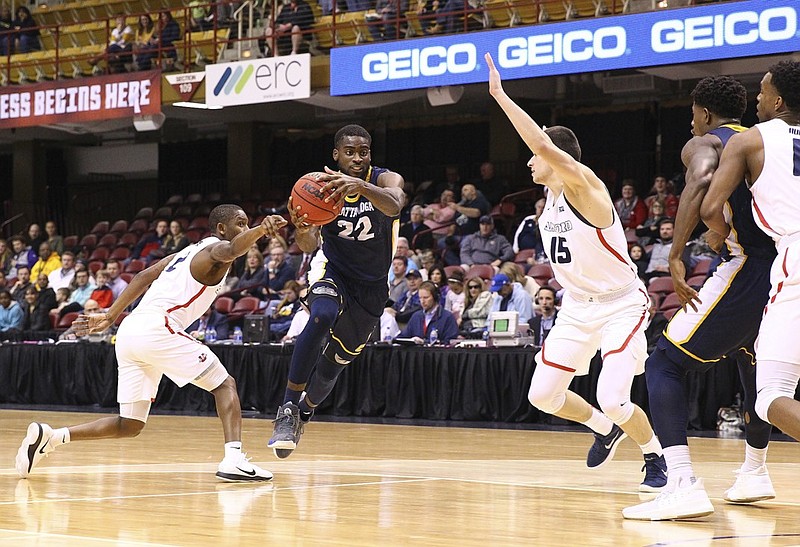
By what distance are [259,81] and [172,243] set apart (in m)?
2.95

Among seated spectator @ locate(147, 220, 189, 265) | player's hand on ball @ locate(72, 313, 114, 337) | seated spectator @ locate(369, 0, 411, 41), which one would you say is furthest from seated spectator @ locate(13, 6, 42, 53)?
player's hand on ball @ locate(72, 313, 114, 337)

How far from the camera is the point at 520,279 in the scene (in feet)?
44.8

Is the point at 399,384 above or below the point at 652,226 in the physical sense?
below

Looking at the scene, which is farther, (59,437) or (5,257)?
(5,257)

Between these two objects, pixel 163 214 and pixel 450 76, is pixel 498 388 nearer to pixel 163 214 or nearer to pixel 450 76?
pixel 450 76

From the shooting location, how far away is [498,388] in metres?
12.8

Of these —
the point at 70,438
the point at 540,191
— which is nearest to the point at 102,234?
the point at 540,191

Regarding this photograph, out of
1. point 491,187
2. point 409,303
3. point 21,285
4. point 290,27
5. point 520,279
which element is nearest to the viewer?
point 520,279

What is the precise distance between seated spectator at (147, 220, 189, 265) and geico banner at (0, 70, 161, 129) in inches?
75.6

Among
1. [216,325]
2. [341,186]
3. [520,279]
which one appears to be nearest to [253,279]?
[216,325]

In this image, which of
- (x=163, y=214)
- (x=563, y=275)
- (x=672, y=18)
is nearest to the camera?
(x=563, y=275)

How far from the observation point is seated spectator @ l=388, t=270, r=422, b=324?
45.6 feet

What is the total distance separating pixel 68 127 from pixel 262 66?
621 centimetres

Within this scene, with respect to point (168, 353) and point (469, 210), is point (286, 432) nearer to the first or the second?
point (168, 353)
